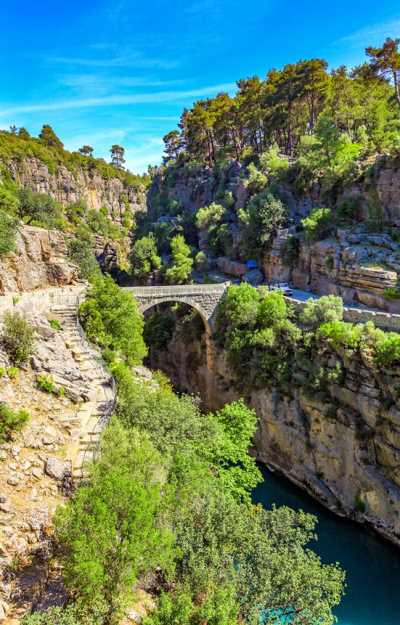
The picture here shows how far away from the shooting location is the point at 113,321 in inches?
870

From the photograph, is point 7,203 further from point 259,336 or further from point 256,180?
point 259,336

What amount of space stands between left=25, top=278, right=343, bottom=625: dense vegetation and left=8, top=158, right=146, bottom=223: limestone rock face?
5063 centimetres

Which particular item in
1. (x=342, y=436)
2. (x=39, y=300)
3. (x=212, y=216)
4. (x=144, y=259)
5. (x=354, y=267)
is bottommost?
(x=342, y=436)

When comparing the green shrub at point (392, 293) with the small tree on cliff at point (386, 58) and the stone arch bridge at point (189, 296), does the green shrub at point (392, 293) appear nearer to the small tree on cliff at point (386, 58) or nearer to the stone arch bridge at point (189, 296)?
the stone arch bridge at point (189, 296)

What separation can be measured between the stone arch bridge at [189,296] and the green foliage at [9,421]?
16346 mm

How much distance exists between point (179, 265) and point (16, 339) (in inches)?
1022

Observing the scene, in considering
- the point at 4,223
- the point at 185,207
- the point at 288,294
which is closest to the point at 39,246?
the point at 4,223

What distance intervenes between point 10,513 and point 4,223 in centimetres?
1934

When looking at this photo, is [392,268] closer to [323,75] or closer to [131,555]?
[131,555]

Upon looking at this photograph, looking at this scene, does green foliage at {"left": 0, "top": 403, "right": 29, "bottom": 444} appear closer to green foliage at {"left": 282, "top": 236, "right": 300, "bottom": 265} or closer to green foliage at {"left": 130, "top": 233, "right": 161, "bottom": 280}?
green foliage at {"left": 282, "top": 236, "right": 300, "bottom": 265}

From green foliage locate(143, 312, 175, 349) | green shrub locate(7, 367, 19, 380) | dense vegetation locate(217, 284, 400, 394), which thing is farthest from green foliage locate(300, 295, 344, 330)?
green foliage locate(143, 312, 175, 349)

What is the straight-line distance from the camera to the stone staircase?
37.8ft

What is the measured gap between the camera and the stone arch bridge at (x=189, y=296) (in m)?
27.3

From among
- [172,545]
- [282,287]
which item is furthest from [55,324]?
[282,287]
